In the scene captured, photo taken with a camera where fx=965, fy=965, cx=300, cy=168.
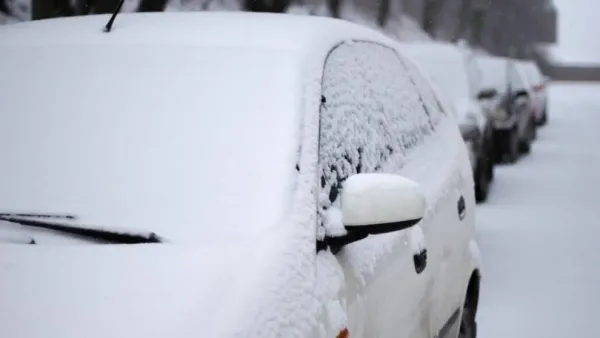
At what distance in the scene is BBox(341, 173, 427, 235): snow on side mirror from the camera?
2551 mm

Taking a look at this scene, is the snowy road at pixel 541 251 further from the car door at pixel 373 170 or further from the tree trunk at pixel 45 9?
the tree trunk at pixel 45 9

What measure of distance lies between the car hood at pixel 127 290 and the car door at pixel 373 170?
440 mm

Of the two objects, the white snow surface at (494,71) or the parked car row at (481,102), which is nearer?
the parked car row at (481,102)

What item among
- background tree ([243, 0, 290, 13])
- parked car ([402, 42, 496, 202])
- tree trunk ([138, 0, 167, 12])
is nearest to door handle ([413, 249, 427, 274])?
parked car ([402, 42, 496, 202])

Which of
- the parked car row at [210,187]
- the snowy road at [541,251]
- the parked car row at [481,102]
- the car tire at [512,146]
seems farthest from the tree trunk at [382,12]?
the parked car row at [210,187]

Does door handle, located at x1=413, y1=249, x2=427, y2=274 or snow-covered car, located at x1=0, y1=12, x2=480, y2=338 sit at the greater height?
snow-covered car, located at x1=0, y1=12, x2=480, y2=338

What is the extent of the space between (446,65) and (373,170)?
8953 mm

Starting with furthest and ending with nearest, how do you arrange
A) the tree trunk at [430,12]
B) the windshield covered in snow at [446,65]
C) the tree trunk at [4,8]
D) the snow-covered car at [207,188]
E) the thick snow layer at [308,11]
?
1. the tree trunk at [430,12]
2. the thick snow layer at [308,11]
3. the tree trunk at [4,8]
4. the windshield covered in snow at [446,65]
5. the snow-covered car at [207,188]

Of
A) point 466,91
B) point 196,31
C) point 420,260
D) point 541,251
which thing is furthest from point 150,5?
point 420,260

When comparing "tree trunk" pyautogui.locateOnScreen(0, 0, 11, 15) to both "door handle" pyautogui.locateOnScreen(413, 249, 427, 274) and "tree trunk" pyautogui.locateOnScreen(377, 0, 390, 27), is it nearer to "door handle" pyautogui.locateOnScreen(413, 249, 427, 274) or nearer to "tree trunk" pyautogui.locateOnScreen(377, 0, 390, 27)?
"door handle" pyautogui.locateOnScreen(413, 249, 427, 274)

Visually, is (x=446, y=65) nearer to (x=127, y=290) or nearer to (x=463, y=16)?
(x=127, y=290)

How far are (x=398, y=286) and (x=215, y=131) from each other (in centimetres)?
76

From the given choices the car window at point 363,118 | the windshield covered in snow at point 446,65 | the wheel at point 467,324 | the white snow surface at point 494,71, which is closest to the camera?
the car window at point 363,118

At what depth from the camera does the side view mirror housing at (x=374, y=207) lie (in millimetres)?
2551
